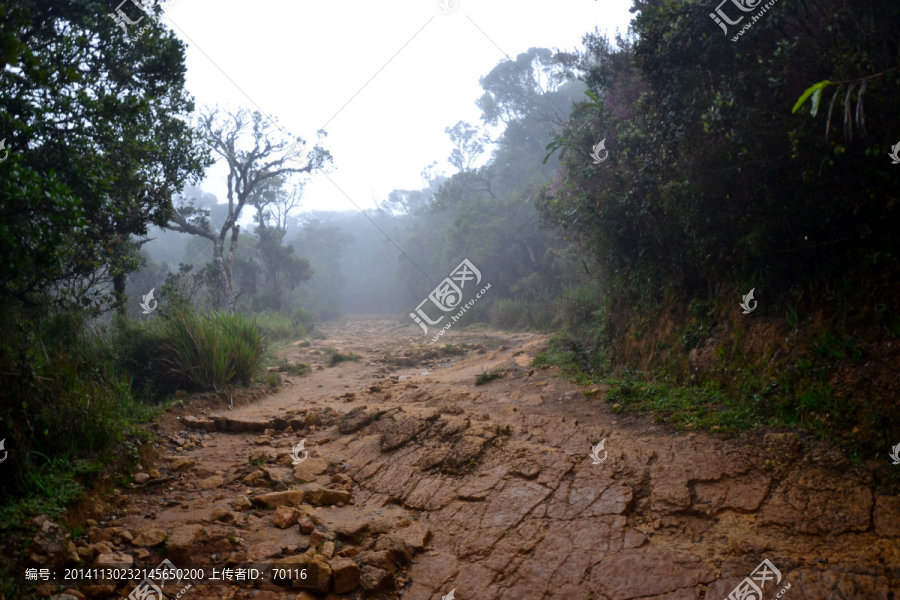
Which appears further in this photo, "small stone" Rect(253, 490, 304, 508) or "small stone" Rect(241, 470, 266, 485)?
"small stone" Rect(241, 470, 266, 485)

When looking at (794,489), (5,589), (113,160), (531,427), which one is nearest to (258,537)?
(5,589)

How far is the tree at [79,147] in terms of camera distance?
Result: 4082 mm

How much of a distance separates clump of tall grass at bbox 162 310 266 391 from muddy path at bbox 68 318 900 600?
184 centimetres

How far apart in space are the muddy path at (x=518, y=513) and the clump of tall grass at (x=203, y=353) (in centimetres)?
184

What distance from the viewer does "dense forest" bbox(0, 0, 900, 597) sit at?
3.81 m

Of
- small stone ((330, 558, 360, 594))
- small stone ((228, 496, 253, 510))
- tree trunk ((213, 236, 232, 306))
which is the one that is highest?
tree trunk ((213, 236, 232, 306))

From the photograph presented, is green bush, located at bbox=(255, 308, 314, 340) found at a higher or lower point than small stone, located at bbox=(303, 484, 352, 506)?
higher

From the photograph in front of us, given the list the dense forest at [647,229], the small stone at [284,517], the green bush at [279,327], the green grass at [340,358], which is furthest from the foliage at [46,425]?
the green bush at [279,327]

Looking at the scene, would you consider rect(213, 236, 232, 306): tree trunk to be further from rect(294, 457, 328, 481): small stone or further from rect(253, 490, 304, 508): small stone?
rect(253, 490, 304, 508): small stone

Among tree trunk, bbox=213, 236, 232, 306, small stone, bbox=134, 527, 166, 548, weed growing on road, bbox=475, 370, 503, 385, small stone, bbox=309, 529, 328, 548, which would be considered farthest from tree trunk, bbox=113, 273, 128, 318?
tree trunk, bbox=213, 236, 232, 306

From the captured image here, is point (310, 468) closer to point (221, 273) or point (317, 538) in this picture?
point (317, 538)

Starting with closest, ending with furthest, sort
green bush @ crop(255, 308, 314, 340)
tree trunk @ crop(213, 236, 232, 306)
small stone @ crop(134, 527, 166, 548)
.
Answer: small stone @ crop(134, 527, 166, 548)
tree trunk @ crop(213, 236, 232, 306)
green bush @ crop(255, 308, 314, 340)

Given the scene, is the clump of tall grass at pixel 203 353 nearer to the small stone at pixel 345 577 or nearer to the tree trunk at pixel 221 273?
the small stone at pixel 345 577

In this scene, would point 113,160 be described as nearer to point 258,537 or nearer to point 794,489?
point 258,537
